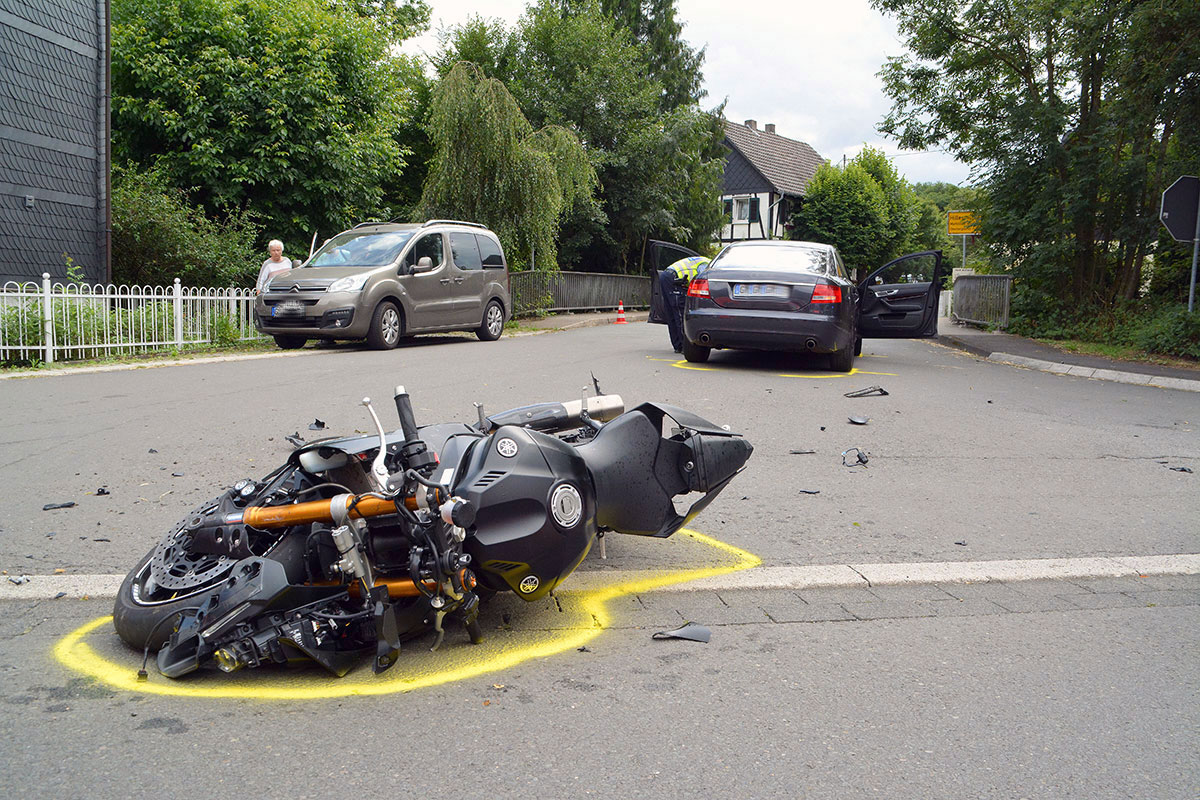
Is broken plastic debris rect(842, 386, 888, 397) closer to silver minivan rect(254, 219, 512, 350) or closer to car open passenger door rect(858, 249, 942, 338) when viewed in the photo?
car open passenger door rect(858, 249, 942, 338)

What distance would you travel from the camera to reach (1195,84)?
1416 centimetres

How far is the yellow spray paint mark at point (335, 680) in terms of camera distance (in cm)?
313

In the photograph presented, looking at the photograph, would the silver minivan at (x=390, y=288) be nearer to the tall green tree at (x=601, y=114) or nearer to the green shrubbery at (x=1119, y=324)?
the green shrubbery at (x=1119, y=324)

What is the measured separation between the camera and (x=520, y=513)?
3301 mm

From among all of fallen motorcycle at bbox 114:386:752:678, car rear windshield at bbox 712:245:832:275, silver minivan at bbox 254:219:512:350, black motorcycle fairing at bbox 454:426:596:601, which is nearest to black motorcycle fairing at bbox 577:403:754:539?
fallen motorcycle at bbox 114:386:752:678

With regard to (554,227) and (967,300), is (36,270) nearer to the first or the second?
(554,227)

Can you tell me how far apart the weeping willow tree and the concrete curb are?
11614 mm

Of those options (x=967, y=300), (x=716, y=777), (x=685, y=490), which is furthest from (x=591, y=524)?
(x=967, y=300)

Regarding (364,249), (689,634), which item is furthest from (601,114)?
(689,634)

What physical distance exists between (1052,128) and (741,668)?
56.9 ft

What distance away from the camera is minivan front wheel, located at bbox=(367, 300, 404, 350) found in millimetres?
→ 14820

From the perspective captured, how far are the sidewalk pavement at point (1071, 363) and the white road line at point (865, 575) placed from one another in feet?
27.1

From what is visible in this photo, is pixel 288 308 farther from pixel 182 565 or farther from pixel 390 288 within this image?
pixel 182 565

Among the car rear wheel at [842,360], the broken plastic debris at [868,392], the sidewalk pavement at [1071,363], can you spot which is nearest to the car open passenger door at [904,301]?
the car rear wheel at [842,360]
